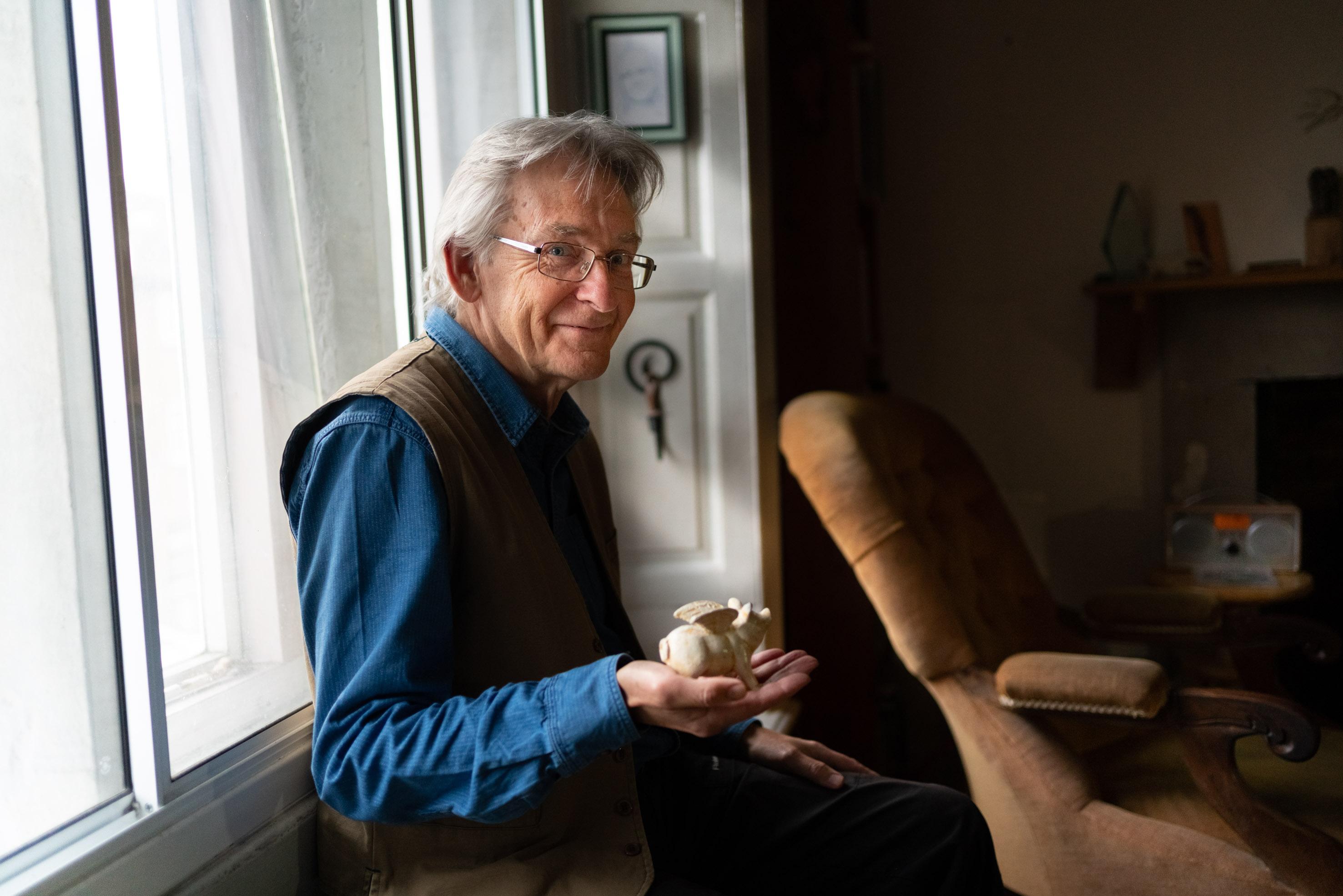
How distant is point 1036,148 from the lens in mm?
2863

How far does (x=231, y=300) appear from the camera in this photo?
1127mm

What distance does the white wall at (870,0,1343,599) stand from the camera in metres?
2.68

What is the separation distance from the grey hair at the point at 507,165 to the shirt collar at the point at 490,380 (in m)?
0.05

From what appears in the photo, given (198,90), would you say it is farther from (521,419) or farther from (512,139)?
(521,419)

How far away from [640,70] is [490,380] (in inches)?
43.0

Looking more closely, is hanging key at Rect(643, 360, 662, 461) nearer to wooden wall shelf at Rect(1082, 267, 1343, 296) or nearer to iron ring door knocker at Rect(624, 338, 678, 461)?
iron ring door knocker at Rect(624, 338, 678, 461)

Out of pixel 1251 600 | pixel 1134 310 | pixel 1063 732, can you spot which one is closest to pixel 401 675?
pixel 1063 732

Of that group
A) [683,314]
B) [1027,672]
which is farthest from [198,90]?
[1027,672]

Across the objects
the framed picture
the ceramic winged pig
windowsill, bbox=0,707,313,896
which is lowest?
windowsill, bbox=0,707,313,896

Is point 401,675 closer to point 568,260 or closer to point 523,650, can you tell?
point 523,650

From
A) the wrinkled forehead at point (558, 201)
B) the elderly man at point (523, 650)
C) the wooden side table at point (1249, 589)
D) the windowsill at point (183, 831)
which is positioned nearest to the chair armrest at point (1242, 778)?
the elderly man at point (523, 650)

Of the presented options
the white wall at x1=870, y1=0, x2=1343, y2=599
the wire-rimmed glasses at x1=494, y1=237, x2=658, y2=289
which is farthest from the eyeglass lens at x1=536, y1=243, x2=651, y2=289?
the white wall at x1=870, y1=0, x2=1343, y2=599

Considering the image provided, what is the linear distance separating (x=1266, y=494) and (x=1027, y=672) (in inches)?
62.3

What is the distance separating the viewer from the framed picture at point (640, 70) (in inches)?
75.2
